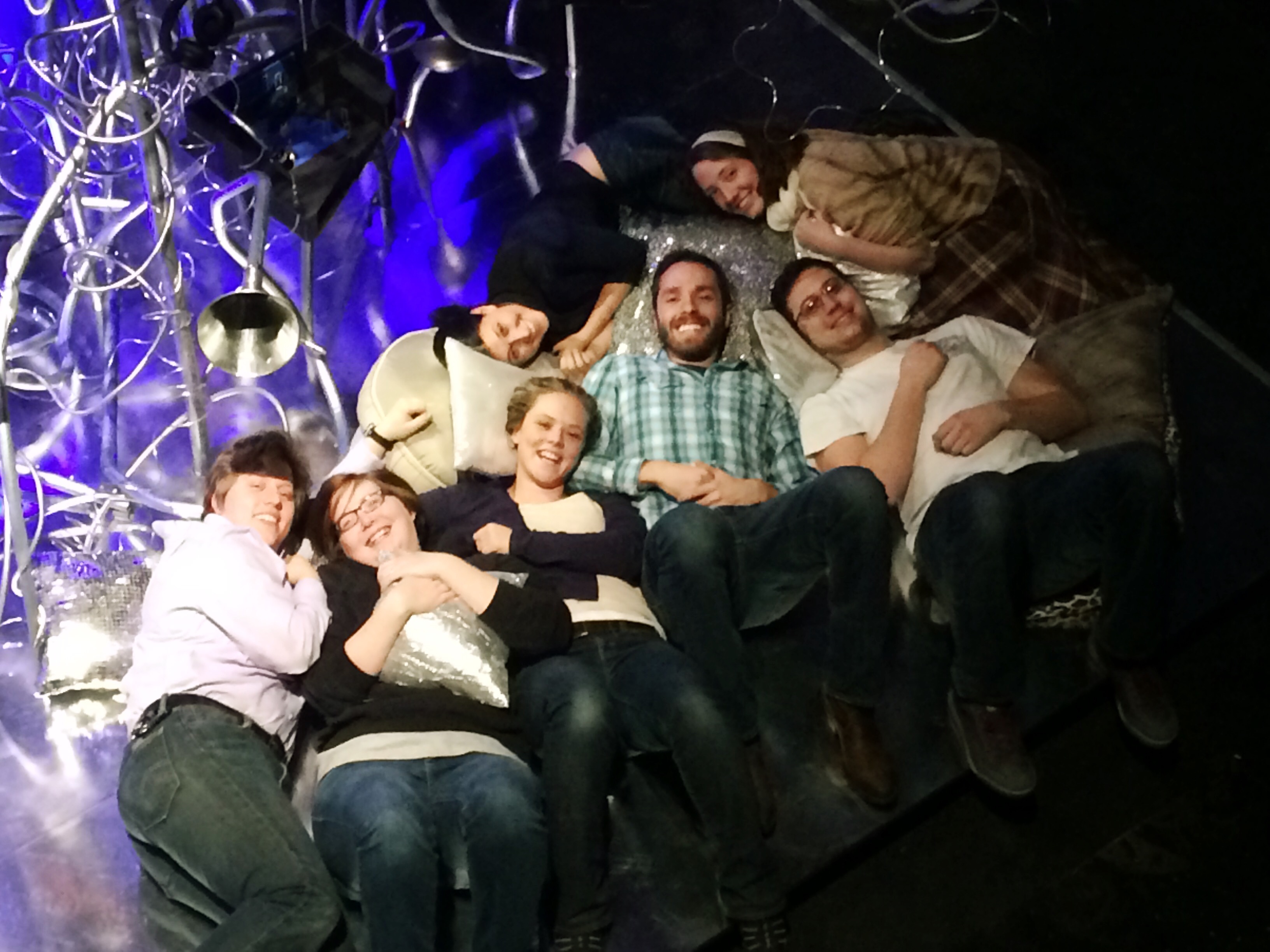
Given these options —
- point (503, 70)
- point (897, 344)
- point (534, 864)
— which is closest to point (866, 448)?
point (897, 344)

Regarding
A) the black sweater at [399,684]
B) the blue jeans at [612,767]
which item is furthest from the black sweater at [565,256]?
the blue jeans at [612,767]

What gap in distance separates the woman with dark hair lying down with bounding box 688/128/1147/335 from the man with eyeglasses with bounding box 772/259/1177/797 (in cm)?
14

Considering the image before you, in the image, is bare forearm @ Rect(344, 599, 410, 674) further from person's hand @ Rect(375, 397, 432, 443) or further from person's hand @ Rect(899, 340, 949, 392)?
person's hand @ Rect(899, 340, 949, 392)

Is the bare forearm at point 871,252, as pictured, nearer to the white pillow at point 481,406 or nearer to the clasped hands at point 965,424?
the clasped hands at point 965,424

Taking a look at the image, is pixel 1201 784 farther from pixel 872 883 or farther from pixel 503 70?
pixel 503 70

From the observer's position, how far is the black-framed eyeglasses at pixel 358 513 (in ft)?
6.24

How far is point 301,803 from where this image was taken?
1.84 metres

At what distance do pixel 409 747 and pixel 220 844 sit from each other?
262 mm

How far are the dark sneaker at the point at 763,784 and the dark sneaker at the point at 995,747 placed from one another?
289 mm

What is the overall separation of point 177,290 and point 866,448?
1.09 meters

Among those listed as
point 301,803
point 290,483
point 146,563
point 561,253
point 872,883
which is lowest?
point 872,883

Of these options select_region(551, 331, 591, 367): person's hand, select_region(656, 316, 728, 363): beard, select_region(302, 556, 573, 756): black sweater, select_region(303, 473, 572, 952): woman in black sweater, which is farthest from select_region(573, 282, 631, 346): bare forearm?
select_region(302, 556, 573, 756): black sweater

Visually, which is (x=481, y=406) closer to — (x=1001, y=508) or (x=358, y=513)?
(x=358, y=513)

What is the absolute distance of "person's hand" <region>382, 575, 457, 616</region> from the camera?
1.80m
